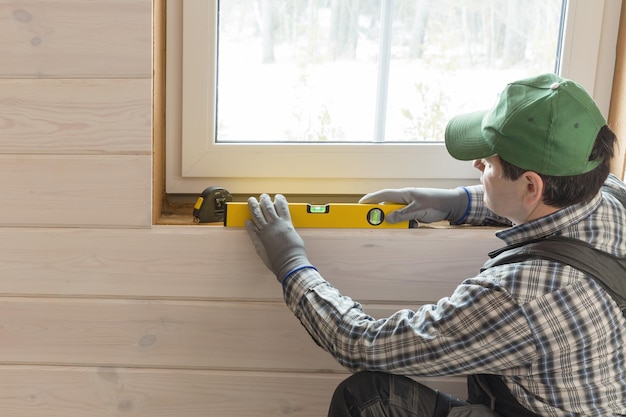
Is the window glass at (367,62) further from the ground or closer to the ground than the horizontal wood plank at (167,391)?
further from the ground

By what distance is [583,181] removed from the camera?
887 mm

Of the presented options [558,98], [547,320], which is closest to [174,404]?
[547,320]

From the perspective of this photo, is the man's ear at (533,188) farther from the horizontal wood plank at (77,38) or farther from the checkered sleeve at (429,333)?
Result: the horizontal wood plank at (77,38)

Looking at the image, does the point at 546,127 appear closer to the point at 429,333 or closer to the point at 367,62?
the point at 429,333

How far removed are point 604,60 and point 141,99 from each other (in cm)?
101

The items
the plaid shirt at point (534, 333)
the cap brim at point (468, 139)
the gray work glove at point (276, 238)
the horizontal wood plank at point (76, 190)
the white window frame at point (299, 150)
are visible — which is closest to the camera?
the plaid shirt at point (534, 333)

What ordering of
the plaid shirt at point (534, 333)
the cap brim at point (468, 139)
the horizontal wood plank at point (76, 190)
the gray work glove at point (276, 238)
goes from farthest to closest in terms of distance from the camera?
the horizontal wood plank at point (76, 190) → the gray work glove at point (276, 238) → the cap brim at point (468, 139) → the plaid shirt at point (534, 333)

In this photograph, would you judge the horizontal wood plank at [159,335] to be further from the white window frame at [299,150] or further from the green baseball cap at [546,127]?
the green baseball cap at [546,127]

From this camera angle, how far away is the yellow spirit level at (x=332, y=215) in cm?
123

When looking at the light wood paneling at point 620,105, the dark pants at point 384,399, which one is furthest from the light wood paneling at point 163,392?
the light wood paneling at point 620,105

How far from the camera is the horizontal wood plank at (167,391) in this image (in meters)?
1.30

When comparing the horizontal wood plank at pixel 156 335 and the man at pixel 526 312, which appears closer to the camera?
the man at pixel 526 312

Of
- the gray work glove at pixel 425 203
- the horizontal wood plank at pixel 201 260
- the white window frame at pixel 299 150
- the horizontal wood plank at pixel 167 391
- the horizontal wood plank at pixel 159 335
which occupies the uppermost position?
the white window frame at pixel 299 150

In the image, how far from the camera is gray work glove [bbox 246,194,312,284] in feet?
3.63
